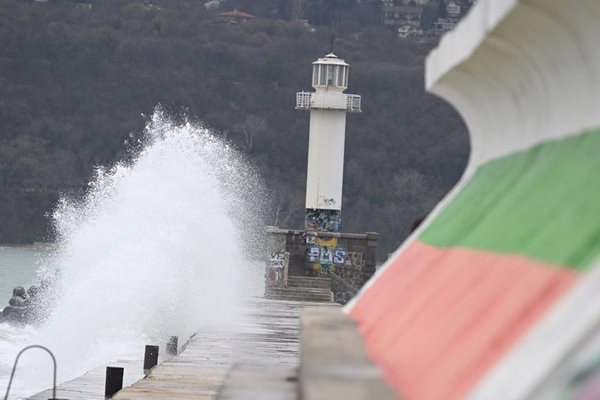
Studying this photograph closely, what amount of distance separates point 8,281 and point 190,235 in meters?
43.1

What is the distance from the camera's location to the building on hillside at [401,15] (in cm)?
11750

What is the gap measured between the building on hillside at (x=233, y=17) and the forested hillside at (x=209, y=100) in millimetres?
1010

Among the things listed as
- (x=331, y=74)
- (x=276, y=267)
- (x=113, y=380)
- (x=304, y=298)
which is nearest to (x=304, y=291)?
(x=304, y=298)

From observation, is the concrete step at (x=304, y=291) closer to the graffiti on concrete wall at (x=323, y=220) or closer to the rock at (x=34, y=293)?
the graffiti on concrete wall at (x=323, y=220)

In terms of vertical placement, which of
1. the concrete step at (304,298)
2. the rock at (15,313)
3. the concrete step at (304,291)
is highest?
the concrete step at (304,291)

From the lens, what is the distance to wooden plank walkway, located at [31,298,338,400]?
13688 millimetres

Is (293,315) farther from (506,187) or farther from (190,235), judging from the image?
(506,187)

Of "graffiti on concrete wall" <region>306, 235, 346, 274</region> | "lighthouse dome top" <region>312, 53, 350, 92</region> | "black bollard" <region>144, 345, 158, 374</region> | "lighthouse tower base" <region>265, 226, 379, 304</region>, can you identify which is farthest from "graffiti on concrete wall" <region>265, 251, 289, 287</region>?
"black bollard" <region>144, 345, 158, 374</region>

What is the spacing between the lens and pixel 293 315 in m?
26.7

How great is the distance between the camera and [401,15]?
120188 millimetres

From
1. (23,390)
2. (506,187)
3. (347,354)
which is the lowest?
(23,390)

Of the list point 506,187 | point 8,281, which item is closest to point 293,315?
point 506,187

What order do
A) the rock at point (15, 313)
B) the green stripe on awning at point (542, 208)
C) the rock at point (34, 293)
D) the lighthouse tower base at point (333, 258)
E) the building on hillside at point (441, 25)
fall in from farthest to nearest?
1. the building on hillside at point (441, 25)
2. the rock at point (34, 293)
3. the rock at point (15, 313)
4. the lighthouse tower base at point (333, 258)
5. the green stripe on awning at point (542, 208)

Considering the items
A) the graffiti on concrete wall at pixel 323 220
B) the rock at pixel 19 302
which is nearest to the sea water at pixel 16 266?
the rock at pixel 19 302
